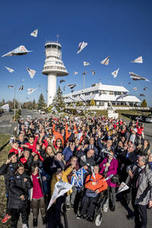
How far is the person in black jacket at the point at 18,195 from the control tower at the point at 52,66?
2374 inches

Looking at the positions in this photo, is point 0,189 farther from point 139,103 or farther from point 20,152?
point 139,103

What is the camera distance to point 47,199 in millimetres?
5219

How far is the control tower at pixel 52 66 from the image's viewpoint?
65438mm

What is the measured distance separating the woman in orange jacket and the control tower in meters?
60.2

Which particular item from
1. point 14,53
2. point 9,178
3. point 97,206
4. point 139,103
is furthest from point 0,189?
point 139,103

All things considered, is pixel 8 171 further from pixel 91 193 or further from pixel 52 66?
pixel 52 66

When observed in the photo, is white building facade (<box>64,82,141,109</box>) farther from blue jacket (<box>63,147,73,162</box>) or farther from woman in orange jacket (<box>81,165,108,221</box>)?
woman in orange jacket (<box>81,165,108,221</box>)

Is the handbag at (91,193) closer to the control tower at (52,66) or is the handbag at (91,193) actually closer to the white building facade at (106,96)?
the white building facade at (106,96)

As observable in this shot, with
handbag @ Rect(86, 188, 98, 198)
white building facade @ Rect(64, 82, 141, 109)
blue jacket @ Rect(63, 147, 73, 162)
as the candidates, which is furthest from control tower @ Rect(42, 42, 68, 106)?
handbag @ Rect(86, 188, 98, 198)

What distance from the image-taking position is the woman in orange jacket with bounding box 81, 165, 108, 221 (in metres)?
4.48

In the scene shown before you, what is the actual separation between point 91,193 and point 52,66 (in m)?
65.5

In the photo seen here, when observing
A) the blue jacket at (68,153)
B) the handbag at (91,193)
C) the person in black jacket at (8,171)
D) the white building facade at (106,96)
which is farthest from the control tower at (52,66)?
the handbag at (91,193)

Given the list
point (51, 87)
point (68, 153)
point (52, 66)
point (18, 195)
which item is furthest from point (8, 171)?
point (52, 66)

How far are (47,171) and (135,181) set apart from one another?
3.03 meters
